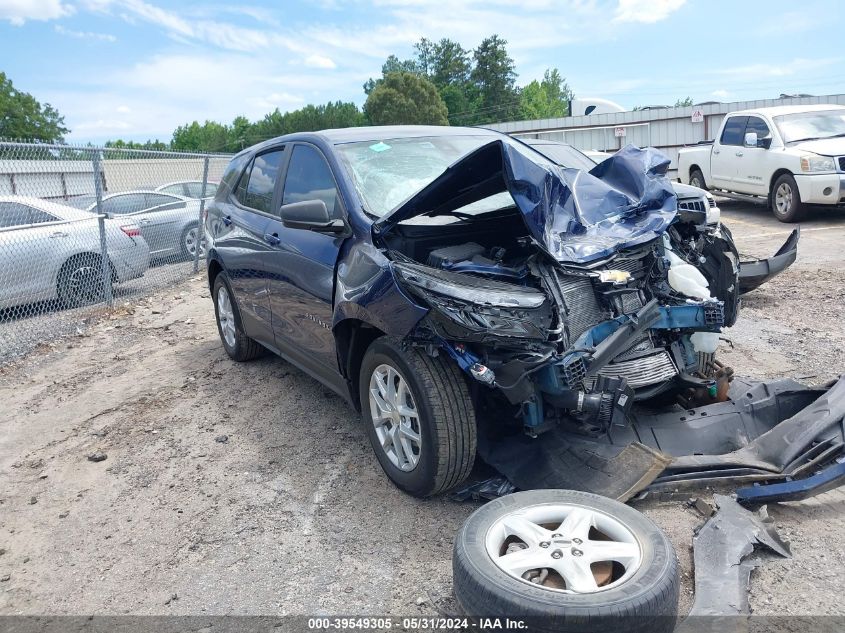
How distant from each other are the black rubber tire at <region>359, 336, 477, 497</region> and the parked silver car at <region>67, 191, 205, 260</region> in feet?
27.0

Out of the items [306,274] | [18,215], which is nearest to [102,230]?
[18,215]

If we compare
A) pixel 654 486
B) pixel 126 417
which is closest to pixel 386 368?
pixel 654 486

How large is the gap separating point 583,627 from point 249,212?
391 cm

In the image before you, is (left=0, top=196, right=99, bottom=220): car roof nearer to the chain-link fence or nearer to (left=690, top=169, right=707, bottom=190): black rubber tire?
the chain-link fence

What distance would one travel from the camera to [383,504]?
3.44 metres

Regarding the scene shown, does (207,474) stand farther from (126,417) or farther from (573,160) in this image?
(573,160)

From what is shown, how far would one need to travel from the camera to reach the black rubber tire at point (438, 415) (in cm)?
305

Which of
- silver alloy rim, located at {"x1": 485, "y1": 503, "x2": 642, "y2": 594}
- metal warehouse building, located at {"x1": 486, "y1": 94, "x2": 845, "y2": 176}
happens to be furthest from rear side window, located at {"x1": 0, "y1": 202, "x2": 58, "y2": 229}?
metal warehouse building, located at {"x1": 486, "y1": 94, "x2": 845, "y2": 176}

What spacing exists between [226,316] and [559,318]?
369 centimetres

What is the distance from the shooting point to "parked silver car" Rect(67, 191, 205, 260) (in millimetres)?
10828

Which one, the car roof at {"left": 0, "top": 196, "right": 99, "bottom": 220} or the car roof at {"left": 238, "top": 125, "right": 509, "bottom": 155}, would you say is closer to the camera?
the car roof at {"left": 238, "top": 125, "right": 509, "bottom": 155}

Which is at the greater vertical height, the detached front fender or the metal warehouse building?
the metal warehouse building

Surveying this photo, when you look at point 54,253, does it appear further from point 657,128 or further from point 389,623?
point 657,128

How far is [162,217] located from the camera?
1121cm
